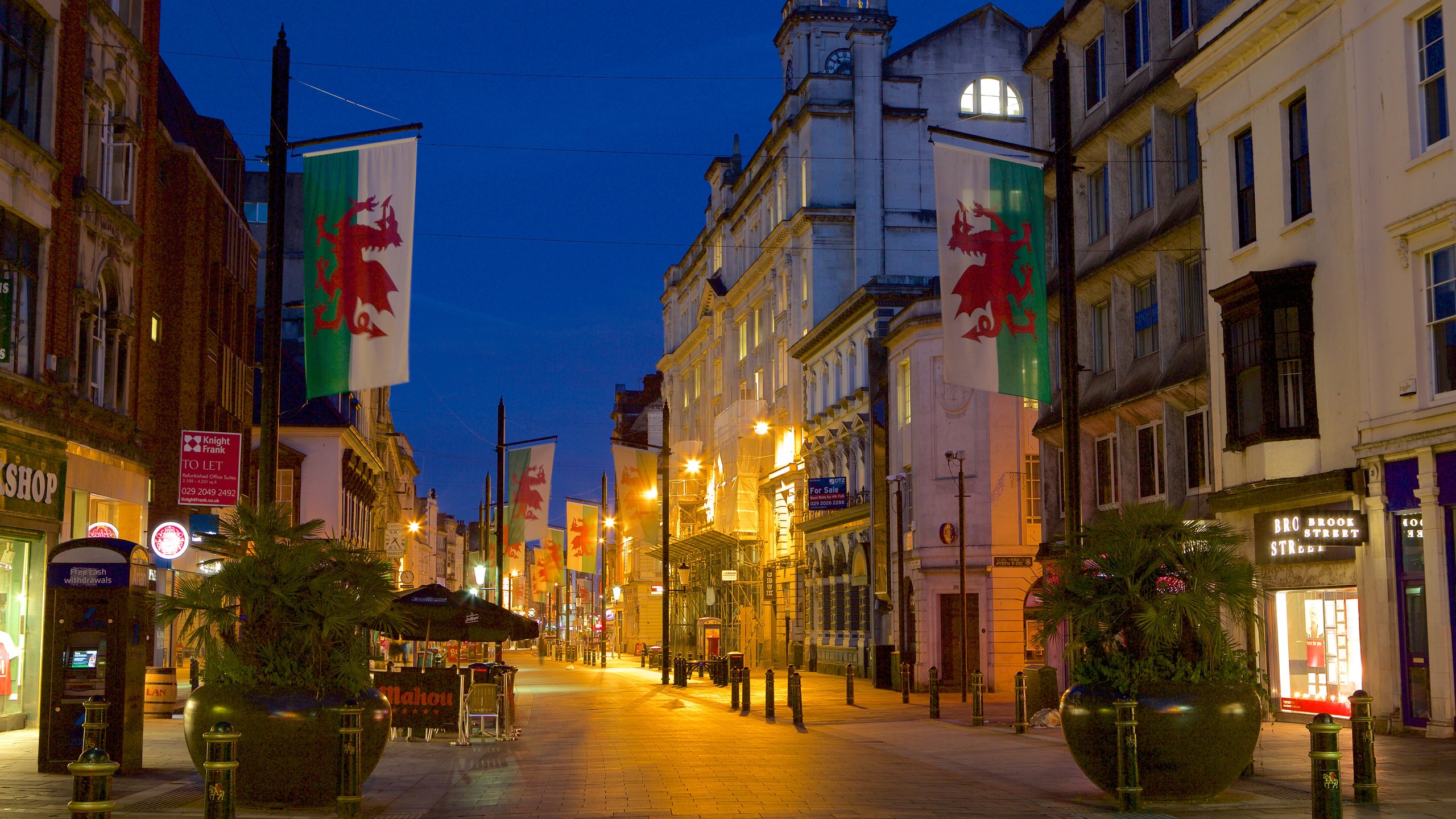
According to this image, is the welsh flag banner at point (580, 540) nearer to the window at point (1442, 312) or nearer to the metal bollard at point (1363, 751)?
the window at point (1442, 312)

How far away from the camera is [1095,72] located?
109 feet

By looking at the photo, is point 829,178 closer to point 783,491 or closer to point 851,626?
point 783,491

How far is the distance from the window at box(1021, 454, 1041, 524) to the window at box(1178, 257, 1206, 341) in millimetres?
12635

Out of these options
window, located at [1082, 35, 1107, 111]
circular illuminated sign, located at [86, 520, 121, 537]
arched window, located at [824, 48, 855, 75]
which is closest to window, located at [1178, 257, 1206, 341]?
window, located at [1082, 35, 1107, 111]

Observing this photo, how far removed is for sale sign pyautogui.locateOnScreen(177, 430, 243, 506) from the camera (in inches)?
1247

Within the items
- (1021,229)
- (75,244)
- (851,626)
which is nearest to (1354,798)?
(1021,229)

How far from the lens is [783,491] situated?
207 feet

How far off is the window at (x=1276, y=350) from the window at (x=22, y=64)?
2048 centimetres

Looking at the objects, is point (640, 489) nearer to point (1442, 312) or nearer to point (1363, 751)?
point (1442, 312)

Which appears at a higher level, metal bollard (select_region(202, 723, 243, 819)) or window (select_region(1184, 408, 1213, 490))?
window (select_region(1184, 408, 1213, 490))

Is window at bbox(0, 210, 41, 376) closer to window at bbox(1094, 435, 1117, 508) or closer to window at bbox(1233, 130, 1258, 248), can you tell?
window at bbox(1233, 130, 1258, 248)

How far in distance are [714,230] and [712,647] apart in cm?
3024

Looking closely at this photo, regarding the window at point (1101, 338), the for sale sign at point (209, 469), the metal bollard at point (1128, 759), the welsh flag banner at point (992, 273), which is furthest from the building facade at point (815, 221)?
the metal bollard at point (1128, 759)

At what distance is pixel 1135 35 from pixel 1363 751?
20765 millimetres
